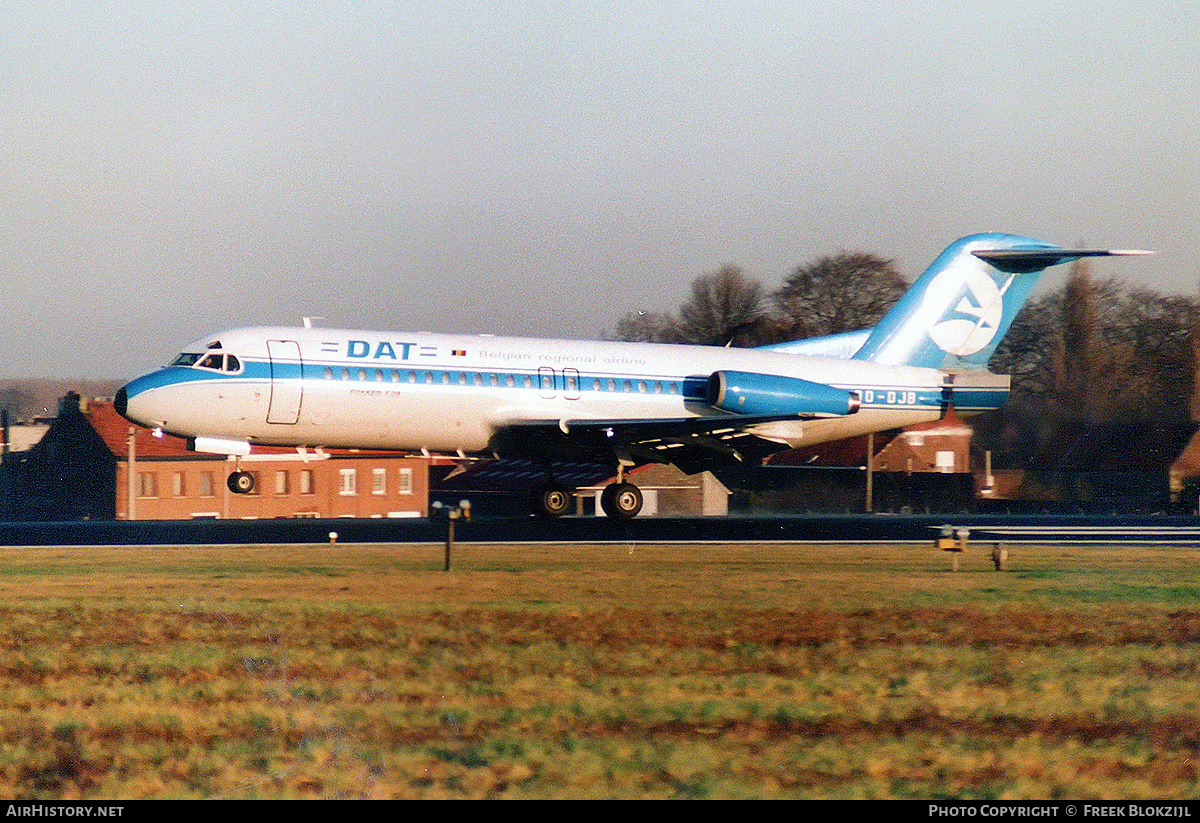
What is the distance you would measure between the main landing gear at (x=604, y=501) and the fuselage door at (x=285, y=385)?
234 inches

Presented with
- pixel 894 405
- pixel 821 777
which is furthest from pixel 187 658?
pixel 894 405

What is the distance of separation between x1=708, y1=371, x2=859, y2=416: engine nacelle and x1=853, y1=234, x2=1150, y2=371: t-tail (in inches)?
147

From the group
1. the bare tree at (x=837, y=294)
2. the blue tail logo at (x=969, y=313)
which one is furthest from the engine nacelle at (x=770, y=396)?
the bare tree at (x=837, y=294)

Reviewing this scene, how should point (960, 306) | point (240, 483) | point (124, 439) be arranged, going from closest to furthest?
point (240, 483) → point (960, 306) → point (124, 439)

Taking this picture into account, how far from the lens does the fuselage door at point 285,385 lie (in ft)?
80.8

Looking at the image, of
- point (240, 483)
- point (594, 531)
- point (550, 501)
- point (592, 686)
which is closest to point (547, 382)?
point (550, 501)

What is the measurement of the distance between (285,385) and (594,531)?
6954 mm

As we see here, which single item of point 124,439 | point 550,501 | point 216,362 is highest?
point 216,362

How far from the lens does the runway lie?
2372cm

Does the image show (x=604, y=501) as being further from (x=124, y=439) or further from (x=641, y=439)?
(x=124, y=439)

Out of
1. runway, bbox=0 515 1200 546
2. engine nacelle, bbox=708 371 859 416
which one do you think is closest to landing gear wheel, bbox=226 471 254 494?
runway, bbox=0 515 1200 546

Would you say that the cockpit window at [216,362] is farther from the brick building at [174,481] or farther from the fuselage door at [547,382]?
the brick building at [174,481]

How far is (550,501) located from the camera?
27.8 metres
